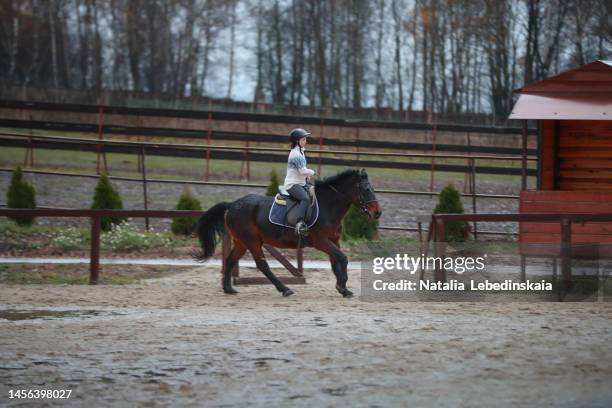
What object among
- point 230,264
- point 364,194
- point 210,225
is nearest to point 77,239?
point 210,225

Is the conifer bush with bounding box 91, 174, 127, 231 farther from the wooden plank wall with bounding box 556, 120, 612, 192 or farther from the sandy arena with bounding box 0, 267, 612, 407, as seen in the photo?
the wooden plank wall with bounding box 556, 120, 612, 192

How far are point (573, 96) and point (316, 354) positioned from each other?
9.96m

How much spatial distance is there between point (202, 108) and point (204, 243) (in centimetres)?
3355

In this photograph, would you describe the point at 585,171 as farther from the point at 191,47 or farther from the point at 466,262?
the point at 191,47

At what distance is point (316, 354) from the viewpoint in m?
8.76

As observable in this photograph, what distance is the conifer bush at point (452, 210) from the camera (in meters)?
21.0

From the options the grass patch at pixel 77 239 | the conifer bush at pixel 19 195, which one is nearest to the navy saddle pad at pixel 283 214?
the grass patch at pixel 77 239

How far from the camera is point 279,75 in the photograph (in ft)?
189

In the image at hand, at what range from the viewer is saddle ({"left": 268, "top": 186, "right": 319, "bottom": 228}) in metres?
13.7

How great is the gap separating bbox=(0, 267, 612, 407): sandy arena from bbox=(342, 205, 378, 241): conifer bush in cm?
894

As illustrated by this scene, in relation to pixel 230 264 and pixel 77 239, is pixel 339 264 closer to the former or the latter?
pixel 230 264

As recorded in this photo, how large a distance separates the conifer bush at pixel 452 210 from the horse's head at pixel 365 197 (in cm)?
748

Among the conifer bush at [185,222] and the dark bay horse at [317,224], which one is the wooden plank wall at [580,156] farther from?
the conifer bush at [185,222]

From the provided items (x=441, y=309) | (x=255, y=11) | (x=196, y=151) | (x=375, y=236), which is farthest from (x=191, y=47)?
(x=441, y=309)
